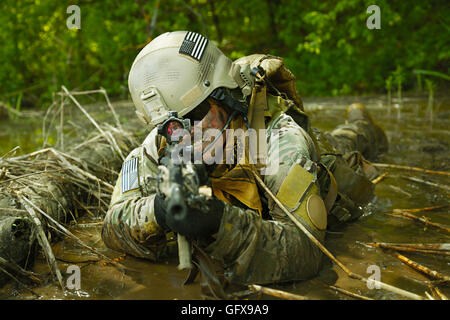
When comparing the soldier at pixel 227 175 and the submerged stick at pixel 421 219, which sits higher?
the soldier at pixel 227 175

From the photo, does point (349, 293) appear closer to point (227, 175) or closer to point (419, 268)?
point (419, 268)

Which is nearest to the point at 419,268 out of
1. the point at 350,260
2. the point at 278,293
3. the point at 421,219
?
the point at 350,260

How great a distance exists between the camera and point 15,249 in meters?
2.21

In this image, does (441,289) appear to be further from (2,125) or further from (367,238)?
(2,125)

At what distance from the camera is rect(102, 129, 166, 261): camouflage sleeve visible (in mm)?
2088

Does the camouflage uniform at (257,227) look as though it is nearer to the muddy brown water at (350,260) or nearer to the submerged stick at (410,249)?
the muddy brown water at (350,260)

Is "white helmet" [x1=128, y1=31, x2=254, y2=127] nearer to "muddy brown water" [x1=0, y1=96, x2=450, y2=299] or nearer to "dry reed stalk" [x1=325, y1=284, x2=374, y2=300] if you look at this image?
"muddy brown water" [x1=0, y1=96, x2=450, y2=299]

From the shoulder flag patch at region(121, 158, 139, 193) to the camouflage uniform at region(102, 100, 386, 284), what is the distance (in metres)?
0.02

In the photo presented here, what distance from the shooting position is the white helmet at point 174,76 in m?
2.06

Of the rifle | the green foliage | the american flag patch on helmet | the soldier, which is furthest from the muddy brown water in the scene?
the green foliage

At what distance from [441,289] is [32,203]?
2156 mm

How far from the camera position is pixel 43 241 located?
88.7 inches

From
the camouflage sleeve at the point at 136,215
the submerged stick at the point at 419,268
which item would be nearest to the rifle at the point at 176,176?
the camouflage sleeve at the point at 136,215
